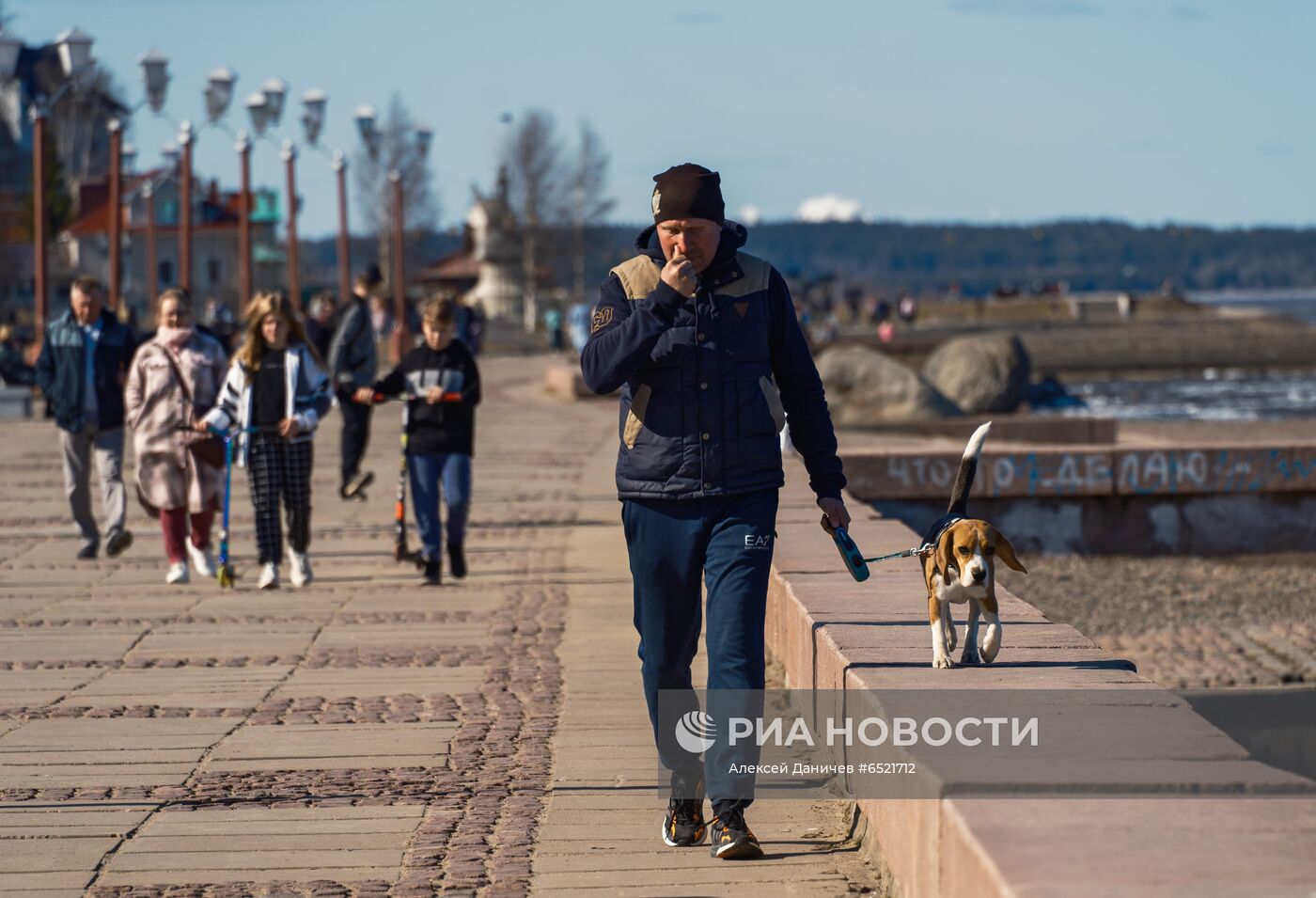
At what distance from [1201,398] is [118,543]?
4981 centimetres

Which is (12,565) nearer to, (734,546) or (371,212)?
(734,546)

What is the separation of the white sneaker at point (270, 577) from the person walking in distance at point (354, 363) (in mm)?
3616

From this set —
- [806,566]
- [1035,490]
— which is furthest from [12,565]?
[1035,490]

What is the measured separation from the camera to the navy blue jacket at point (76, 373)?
11.6m

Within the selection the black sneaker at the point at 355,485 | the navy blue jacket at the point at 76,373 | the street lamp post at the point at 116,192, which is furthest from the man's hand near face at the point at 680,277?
the street lamp post at the point at 116,192

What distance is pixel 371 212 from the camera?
366 feet

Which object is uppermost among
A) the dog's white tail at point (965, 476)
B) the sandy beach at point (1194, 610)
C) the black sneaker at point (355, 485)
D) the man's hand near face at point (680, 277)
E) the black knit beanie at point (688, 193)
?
the black knit beanie at point (688, 193)

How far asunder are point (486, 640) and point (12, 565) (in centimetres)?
423

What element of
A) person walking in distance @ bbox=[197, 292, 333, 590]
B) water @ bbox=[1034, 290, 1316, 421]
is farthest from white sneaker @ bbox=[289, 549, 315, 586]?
water @ bbox=[1034, 290, 1316, 421]

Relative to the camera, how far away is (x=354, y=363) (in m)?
14.8

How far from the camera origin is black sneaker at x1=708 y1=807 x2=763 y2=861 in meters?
4.97

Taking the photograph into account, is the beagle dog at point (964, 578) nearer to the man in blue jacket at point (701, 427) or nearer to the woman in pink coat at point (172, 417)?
the man in blue jacket at point (701, 427)

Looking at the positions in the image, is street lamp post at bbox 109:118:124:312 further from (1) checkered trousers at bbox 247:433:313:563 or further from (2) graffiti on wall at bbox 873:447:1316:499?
(1) checkered trousers at bbox 247:433:313:563

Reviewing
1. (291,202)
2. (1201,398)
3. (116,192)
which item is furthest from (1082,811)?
(1201,398)
